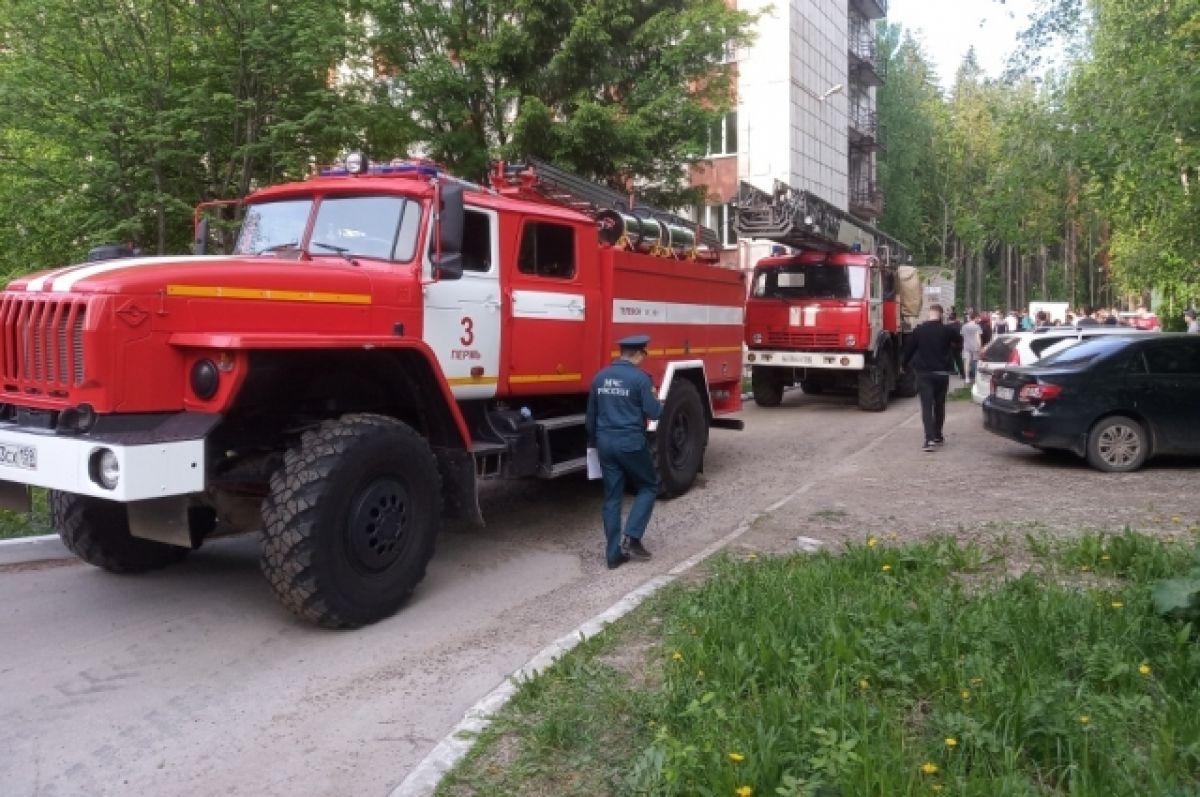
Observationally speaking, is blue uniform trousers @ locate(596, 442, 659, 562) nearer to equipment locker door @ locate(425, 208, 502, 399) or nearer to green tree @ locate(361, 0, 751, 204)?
equipment locker door @ locate(425, 208, 502, 399)

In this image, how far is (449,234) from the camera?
245 inches

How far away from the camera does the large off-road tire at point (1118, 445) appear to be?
1038 centimetres

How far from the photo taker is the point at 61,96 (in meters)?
11.7

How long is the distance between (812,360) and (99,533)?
12579mm

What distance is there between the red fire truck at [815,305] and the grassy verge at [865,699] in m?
11.1

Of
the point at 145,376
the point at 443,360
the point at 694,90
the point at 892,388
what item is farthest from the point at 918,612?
the point at 892,388

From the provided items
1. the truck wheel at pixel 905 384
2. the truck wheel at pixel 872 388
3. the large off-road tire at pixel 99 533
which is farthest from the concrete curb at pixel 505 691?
the truck wheel at pixel 905 384

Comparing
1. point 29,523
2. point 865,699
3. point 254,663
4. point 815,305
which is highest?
point 815,305

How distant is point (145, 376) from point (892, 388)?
52.8 ft

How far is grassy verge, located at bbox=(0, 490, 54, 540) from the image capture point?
753cm

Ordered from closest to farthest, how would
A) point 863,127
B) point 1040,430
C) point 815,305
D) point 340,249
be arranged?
point 340,249
point 1040,430
point 815,305
point 863,127

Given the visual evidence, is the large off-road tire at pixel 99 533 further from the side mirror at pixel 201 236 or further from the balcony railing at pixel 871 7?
the balcony railing at pixel 871 7

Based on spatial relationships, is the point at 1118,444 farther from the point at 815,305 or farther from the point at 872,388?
the point at 815,305

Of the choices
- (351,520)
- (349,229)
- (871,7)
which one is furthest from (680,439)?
(871,7)
